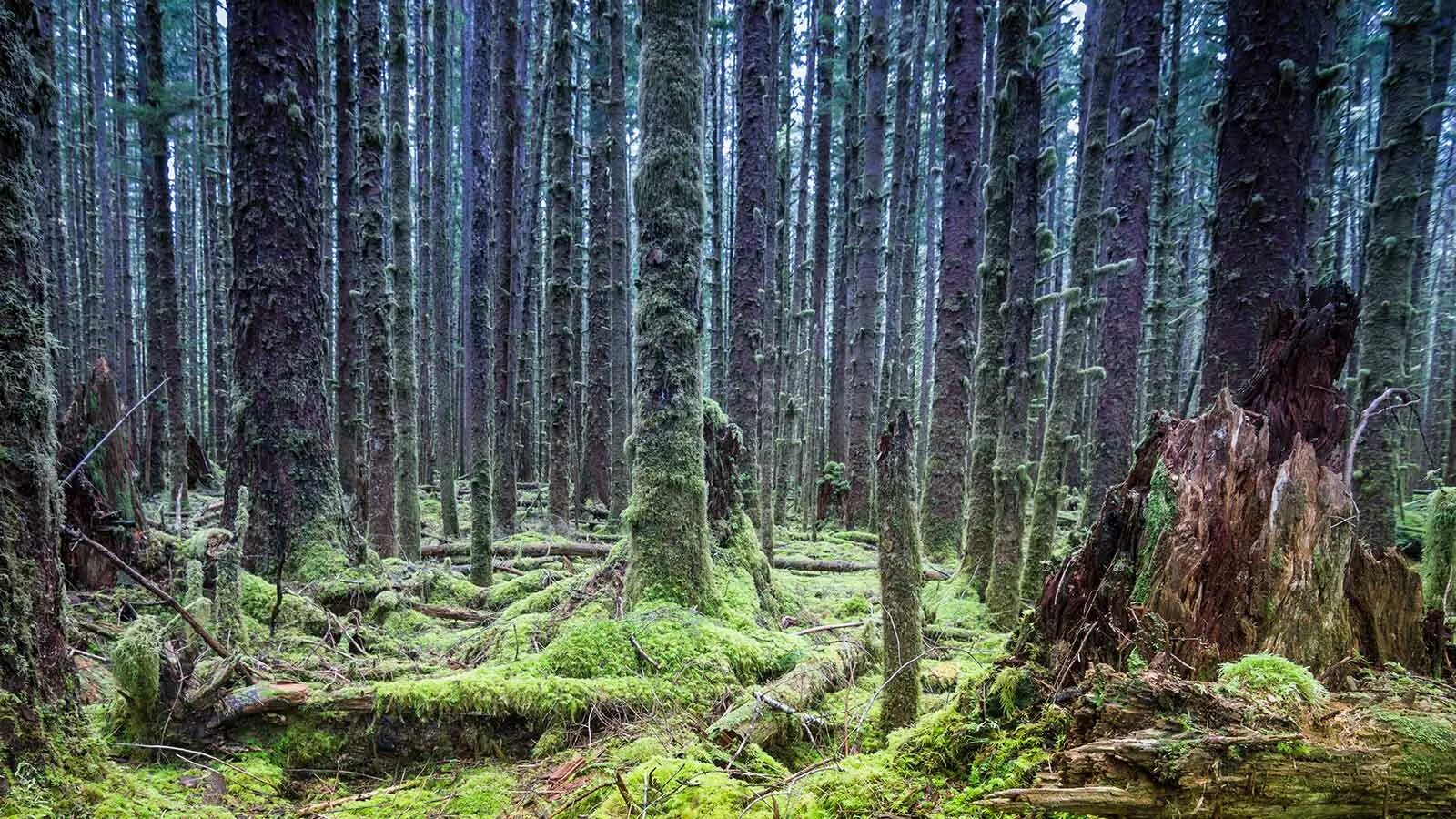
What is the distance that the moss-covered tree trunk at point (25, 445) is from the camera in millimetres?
2018

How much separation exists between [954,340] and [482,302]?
658 centimetres

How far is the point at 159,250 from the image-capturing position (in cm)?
1158

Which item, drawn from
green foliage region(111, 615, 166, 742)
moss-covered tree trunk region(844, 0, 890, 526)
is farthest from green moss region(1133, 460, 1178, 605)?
moss-covered tree trunk region(844, 0, 890, 526)

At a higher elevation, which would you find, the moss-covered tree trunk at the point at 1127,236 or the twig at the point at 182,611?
the moss-covered tree trunk at the point at 1127,236

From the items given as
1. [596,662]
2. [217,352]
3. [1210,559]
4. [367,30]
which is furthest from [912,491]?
[217,352]

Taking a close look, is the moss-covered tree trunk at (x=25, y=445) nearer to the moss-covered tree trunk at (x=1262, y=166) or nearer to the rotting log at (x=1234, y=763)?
the rotting log at (x=1234, y=763)

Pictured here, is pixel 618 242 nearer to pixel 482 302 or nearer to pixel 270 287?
pixel 482 302

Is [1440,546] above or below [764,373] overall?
below

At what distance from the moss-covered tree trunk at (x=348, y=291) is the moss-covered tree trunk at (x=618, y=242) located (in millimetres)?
3691

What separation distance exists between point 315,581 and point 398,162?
6.47 metres

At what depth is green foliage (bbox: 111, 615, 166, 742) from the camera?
8.97 feet

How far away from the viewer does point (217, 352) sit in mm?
18734

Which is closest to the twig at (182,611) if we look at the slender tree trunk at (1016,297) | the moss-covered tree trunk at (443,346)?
the slender tree trunk at (1016,297)

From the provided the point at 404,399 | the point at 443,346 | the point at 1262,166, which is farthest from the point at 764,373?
the point at 1262,166
